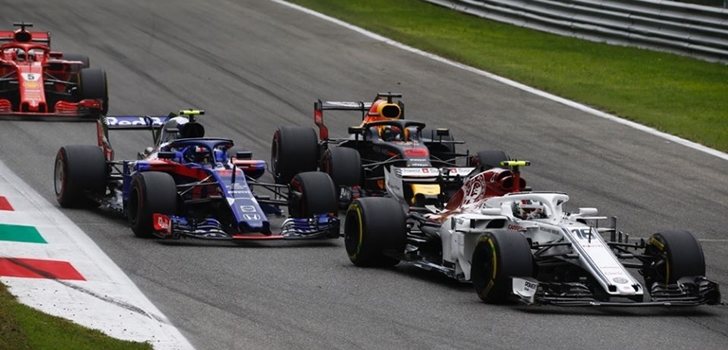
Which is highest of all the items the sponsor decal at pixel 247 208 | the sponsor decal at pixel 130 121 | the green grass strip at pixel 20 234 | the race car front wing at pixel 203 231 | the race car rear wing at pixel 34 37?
the race car rear wing at pixel 34 37

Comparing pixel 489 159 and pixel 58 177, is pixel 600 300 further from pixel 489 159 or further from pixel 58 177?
pixel 58 177

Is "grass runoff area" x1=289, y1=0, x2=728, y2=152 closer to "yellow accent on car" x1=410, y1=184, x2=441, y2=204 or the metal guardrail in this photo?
the metal guardrail

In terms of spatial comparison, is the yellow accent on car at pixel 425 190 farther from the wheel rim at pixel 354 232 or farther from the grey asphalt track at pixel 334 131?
the wheel rim at pixel 354 232

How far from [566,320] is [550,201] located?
172 cm

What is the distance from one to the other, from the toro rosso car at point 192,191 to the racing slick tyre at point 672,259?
424cm

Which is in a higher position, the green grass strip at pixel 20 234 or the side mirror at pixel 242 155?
the side mirror at pixel 242 155

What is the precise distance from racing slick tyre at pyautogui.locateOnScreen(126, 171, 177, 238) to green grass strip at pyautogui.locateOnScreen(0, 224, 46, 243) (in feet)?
3.85

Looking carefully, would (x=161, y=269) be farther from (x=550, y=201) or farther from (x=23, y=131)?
(x=23, y=131)

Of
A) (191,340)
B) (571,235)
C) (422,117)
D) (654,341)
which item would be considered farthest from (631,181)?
(191,340)

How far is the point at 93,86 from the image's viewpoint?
28.2 m

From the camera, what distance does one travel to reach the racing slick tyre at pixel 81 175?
19703 millimetres

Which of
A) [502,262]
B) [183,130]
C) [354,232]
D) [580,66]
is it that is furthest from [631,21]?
[502,262]

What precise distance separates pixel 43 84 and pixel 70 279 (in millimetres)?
13717

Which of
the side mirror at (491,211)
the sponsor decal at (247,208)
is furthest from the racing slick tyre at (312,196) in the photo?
the side mirror at (491,211)
